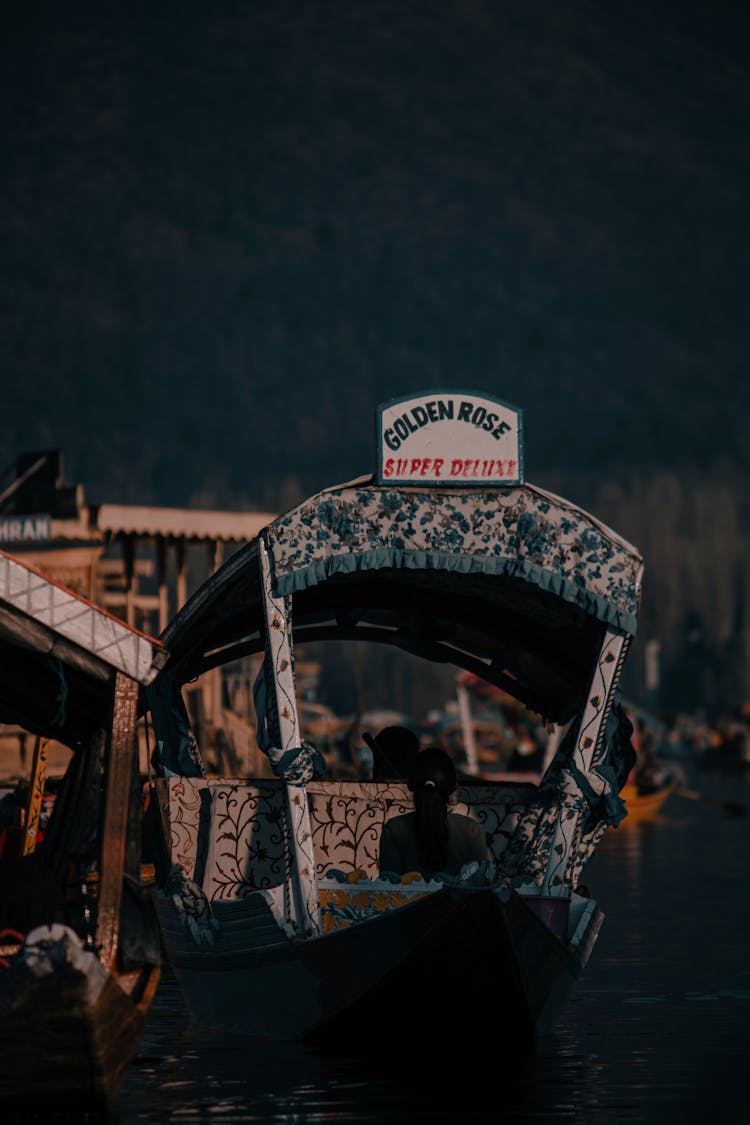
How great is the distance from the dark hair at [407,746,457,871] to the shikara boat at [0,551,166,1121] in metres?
2.45

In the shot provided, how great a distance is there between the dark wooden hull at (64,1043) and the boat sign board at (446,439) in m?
4.70

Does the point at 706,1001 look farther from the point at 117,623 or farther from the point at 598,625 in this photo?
the point at 117,623

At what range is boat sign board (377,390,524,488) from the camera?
1473 cm

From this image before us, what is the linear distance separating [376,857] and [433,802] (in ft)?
9.79

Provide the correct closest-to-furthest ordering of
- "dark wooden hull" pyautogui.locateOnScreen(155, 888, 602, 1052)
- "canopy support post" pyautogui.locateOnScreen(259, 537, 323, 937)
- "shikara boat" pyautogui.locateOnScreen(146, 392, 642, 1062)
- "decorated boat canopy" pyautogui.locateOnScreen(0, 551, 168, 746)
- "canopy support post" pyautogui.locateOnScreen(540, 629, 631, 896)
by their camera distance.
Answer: "decorated boat canopy" pyautogui.locateOnScreen(0, 551, 168, 746) < "dark wooden hull" pyautogui.locateOnScreen(155, 888, 602, 1052) < "shikara boat" pyautogui.locateOnScreen(146, 392, 642, 1062) < "canopy support post" pyautogui.locateOnScreen(259, 537, 323, 937) < "canopy support post" pyautogui.locateOnScreen(540, 629, 631, 896)

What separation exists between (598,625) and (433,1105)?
17.2 ft

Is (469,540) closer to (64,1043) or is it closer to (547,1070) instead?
(547,1070)

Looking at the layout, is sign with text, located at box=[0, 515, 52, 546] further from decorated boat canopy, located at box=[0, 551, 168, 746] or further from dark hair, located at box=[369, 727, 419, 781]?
decorated boat canopy, located at box=[0, 551, 168, 746]

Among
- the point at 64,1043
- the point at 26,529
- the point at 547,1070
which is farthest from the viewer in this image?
the point at 26,529

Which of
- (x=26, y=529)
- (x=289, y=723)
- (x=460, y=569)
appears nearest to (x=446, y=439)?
(x=460, y=569)

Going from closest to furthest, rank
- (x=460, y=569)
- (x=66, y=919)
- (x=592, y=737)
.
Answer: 1. (x=460, y=569)
2. (x=66, y=919)
3. (x=592, y=737)

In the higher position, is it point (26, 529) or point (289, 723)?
point (26, 529)

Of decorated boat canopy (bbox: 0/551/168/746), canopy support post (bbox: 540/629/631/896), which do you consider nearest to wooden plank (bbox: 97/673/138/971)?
decorated boat canopy (bbox: 0/551/168/746)

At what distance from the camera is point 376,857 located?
56.9ft
